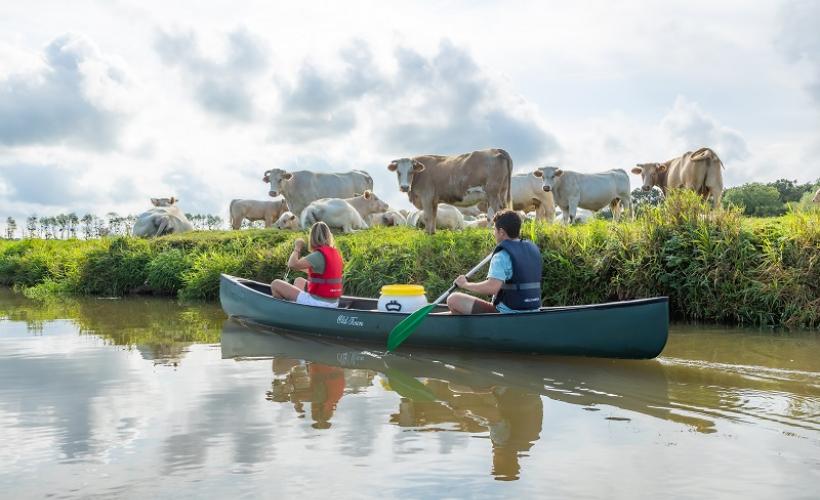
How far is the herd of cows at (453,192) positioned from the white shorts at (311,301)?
5478 millimetres

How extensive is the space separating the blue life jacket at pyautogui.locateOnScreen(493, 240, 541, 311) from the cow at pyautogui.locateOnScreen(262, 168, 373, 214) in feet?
46.3

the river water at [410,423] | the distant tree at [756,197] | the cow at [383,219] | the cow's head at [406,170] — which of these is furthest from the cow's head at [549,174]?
the distant tree at [756,197]

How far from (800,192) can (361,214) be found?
25118 mm

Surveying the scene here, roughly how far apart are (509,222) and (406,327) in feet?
5.55

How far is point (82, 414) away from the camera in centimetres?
563

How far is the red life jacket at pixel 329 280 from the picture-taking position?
9.39 metres

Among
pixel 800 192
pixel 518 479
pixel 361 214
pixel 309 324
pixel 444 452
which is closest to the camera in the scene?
pixel 518 479

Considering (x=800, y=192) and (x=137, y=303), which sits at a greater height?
(x=800, y=192)

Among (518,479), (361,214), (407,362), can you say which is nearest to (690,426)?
(518,479)

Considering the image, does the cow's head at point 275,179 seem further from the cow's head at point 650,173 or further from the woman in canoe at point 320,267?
the woman in canoe at point 320,267

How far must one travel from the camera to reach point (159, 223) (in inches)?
890

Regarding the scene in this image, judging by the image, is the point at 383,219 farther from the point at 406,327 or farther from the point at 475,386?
the point at 475,386

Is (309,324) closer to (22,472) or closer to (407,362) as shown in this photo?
(407,362)

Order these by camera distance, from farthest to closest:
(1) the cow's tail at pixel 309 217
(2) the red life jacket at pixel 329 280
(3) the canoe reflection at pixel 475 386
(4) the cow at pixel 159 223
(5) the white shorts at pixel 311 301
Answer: (4) the cow at pixel 159 223
(1) the cow's tail at pixel 309 217
(5) the white shorts at pixel 311 301
(2) the red life jacket at pixel 329 280
(3) the canoe reflection at pixel 475 386
